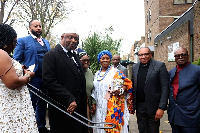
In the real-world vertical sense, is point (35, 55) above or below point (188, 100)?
above

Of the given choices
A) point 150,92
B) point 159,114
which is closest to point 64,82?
point 150,92

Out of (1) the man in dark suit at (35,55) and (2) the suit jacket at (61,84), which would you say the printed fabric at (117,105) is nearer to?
(2) the suit jacket at (61,84)

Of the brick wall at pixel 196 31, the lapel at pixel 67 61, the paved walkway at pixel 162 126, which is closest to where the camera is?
the lapel at pixel 67 61

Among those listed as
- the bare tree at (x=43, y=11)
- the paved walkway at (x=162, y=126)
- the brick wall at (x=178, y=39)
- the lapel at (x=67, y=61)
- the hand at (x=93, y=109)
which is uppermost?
the bare tree at (x=43, y=11)

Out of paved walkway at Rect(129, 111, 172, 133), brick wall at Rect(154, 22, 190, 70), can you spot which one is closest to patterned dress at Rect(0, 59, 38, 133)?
paved walkway at Rect(129, 111, 172, 133)

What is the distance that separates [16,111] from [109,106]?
182 centimetres

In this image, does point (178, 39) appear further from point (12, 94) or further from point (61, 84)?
point (12, 94)

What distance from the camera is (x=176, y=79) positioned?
3395 millimetres

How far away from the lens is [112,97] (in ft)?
11.7

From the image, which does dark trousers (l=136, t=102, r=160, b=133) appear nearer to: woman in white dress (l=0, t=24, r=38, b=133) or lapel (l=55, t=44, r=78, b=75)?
lapel (l=55, t=44, r=78, b=75)

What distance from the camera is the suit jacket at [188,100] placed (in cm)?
312

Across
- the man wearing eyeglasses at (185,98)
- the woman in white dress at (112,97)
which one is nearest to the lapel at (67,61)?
the woman in white dress at (112,97)

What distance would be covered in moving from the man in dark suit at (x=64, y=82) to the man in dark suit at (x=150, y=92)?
1190mm

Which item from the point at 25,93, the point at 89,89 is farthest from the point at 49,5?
the point at 25,93
